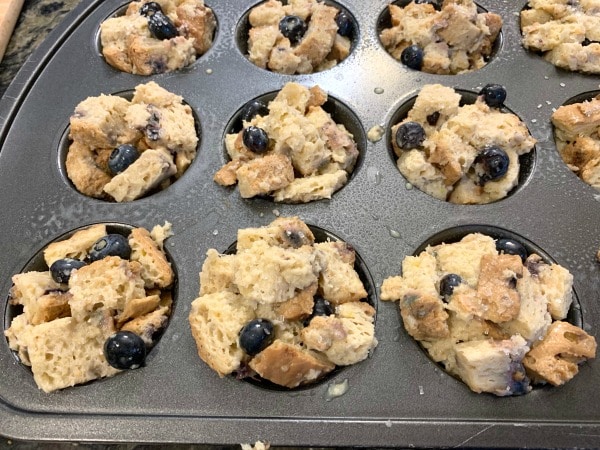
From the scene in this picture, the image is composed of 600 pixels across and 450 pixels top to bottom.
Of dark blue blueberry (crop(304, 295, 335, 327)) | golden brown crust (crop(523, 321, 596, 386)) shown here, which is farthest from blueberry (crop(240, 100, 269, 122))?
golden brown crust (crop(523, 321, 596, 386))

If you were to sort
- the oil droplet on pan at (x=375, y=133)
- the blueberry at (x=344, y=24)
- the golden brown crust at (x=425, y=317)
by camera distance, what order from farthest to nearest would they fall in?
the blueberry at (x=344, y=24) → the oil droplet on pan at (x=375, y=133) → the golden brown crust at (x=425, y=317)

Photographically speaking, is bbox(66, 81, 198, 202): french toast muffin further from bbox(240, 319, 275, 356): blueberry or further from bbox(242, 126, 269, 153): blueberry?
bbox(240, 319, 275, 356): blueberry

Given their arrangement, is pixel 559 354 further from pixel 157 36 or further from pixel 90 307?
pixel 157 36

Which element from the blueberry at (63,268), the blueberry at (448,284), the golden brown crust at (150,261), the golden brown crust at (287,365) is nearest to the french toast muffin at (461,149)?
the blueberry at (448,284)

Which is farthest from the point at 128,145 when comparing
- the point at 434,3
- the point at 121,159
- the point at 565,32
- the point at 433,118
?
the point at 565,32

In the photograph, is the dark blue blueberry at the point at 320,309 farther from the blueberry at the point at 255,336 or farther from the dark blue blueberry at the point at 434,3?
the dark blue blueberry at the point at 434,3

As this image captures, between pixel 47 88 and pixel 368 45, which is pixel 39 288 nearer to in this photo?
pixel 47 88

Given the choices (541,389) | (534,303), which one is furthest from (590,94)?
(541,389)

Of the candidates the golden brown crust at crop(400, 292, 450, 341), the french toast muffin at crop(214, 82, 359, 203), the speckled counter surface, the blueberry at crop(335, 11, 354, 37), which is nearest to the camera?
the golden brown crust at crop(400, 292, 450, 341)
